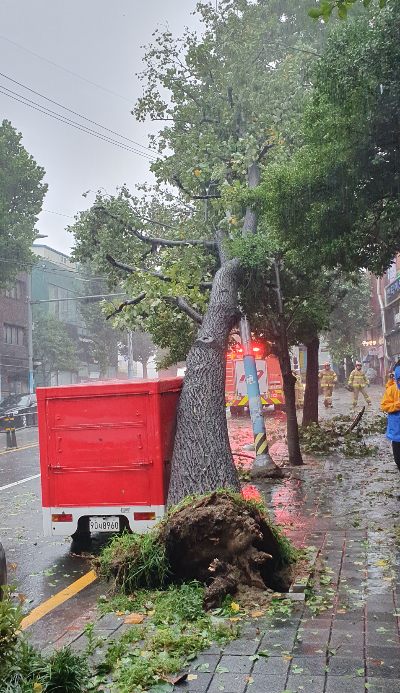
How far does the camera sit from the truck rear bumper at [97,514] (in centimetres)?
734

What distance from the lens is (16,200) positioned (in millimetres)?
33969

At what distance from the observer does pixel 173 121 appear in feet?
62.1

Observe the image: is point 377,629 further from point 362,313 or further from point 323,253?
point 362,313

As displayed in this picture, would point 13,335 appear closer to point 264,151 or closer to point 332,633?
point 264,151

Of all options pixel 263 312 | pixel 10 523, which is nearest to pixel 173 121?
pixel 263 312

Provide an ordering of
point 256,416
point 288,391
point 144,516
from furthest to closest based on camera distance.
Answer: point 256,416, point 288,391, point 144,516

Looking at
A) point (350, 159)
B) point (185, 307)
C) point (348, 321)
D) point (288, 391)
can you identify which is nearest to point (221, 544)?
point (350, 159)

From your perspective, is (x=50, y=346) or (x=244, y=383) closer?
(x=244, y=383)

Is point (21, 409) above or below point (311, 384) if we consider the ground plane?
below

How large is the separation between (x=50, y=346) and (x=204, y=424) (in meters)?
45.6

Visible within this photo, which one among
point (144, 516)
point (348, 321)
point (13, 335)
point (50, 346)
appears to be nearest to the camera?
point (144, 516)

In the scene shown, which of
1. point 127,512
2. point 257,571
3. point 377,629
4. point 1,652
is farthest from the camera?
point 127,512

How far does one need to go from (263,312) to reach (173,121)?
26.0 feet

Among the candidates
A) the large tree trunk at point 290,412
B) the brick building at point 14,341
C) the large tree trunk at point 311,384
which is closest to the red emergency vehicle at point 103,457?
the large tree trunk at point 290,412
